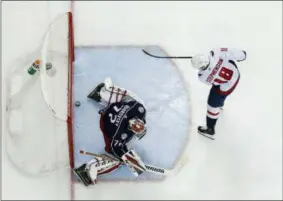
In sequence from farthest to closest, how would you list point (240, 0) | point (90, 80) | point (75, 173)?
point (240, 0)
point (90, 80)
point (75, 173)

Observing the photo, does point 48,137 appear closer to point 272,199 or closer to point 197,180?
point 197,180

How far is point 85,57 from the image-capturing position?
3.75 m

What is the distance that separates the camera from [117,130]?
329cm

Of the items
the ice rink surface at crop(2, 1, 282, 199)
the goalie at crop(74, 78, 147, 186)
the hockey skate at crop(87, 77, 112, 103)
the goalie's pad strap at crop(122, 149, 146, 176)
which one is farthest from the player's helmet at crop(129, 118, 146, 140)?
the ice rink surface at crop(2, 1, 282, 199)

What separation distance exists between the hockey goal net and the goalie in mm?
244

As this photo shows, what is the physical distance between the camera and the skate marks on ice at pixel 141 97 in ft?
11.8

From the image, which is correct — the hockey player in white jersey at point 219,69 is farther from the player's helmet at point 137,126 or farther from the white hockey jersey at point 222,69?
the player's helmet at point 137,126

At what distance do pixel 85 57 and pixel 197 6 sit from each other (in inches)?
35.3

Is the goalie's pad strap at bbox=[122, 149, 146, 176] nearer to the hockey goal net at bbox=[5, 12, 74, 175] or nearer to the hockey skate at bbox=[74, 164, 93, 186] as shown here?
the hockey skate at bbox=[74, 164, 93, 186]

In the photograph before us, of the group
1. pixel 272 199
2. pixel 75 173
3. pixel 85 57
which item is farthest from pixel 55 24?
pixel 272 199

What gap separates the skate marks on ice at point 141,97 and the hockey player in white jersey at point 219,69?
16.1 inches

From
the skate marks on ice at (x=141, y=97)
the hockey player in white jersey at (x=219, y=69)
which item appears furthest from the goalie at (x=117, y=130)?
the hockey player in white jersey at (x=219, y=69)

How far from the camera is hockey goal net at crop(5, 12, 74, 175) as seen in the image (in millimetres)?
3584

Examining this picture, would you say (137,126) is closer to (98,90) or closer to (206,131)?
(98,90)
